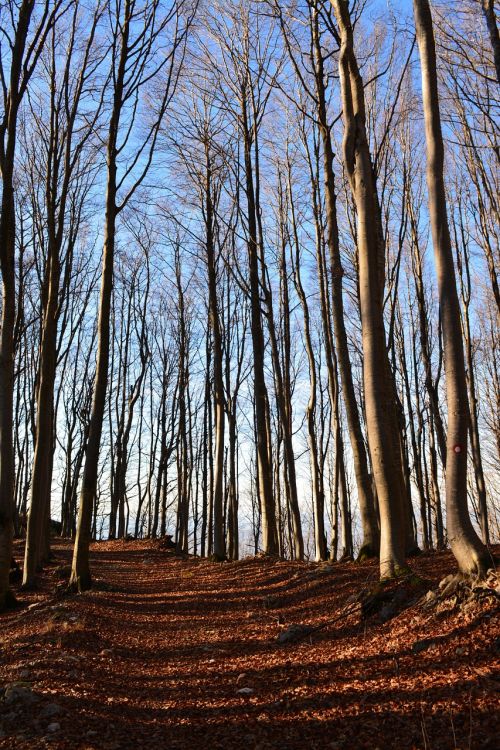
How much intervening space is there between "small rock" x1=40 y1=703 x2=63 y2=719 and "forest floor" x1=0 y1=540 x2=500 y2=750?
11mm

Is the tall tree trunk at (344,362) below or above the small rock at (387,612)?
above

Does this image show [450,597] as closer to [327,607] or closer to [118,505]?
[327,607]

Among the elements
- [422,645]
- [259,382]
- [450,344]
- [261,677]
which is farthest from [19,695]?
[259,382]

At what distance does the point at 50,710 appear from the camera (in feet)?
10.4

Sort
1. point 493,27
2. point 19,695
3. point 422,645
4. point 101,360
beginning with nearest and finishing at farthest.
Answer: point 19,695
point 422,645
point 493,27
point 101,360

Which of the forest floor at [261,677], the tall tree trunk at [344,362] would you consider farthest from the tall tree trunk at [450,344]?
the tall tree trunk at [344,362]

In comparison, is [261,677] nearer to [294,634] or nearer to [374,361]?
[294,634]

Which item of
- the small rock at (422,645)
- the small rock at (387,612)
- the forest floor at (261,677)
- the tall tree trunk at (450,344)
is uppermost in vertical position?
the tall tree trunk at (450,344)

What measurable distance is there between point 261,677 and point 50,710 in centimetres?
139

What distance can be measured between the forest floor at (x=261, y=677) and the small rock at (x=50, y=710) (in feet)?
0.03

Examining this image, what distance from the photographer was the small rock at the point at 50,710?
3.11m

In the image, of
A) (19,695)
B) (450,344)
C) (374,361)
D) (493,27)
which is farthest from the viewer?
(493,27)

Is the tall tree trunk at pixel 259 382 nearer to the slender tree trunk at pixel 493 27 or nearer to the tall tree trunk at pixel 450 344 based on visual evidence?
the slender tree trunk at pixel 493 27

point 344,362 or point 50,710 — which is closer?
point 50,710
